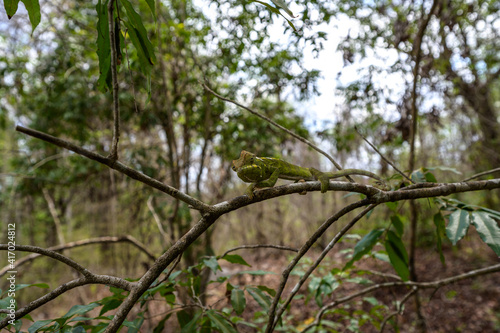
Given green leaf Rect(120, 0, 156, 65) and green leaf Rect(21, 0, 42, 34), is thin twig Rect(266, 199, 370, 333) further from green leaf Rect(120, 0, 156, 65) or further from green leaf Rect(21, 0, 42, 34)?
green leaf Rect(21, 0, 42, 34)

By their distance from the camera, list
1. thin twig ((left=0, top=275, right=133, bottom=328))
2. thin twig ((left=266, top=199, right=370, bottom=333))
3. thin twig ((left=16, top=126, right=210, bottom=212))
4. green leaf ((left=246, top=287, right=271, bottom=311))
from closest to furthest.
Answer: thin twig ((left=16, top=126, right=210, bottom=212))
thin twig ((left=0, top=275, right=133, bottom=328))
thin twig ((left=266, top=199, right=370, bottom=333))
green leaf ((left=246, top=287, right=271, bottom=311))

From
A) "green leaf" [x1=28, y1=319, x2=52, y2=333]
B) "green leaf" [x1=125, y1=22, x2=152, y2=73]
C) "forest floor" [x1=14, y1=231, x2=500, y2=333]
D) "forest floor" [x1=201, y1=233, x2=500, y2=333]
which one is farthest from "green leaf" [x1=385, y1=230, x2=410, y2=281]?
"forest floor" [x1=201, y1=233, x2=500, y2=333]

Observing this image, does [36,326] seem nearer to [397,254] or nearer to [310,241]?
[310,241]

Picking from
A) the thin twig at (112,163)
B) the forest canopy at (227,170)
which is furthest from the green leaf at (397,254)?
the thin twig at (112,163)

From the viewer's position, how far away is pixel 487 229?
158cm

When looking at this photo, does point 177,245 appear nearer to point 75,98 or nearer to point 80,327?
point 80,327

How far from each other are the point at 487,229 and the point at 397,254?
70 cm

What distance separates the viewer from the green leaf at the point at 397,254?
216cm

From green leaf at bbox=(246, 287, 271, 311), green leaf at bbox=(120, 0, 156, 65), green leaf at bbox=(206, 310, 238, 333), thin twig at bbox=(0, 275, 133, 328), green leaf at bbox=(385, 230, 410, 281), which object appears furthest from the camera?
green leaf at bbox=(385, 230, 410, 281)

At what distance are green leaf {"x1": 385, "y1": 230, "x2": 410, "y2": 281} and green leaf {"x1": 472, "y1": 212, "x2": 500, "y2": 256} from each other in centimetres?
60

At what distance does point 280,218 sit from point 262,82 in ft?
18.4

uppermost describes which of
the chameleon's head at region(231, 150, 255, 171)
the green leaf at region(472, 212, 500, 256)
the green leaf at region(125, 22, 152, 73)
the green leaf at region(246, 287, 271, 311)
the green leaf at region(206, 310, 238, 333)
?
the green leaf at region(125, 22, 152, 73)

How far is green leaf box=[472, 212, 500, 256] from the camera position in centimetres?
151

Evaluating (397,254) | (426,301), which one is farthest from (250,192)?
(426,301)
